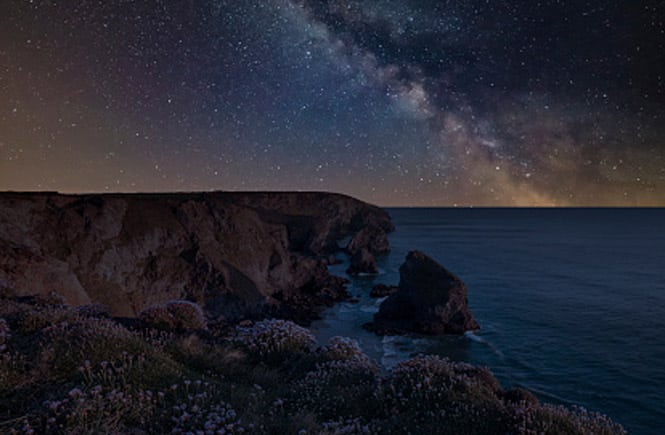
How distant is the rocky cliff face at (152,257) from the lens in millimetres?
26797

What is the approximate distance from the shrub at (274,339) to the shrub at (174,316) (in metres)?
1.39

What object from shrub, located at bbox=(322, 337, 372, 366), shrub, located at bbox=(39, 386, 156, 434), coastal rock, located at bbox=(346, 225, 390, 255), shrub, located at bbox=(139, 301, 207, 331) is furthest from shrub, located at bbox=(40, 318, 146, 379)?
coastal rock, located at bbox=(346, 225, 390, 255)

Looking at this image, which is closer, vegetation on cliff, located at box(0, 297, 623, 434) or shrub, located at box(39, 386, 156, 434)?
shrub, located at box(39, 386, 156, 434)

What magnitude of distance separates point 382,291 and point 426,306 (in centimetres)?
1429

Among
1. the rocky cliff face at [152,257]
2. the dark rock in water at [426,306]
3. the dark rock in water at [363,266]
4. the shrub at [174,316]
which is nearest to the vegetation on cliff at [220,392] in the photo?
the shrub at [174,316]

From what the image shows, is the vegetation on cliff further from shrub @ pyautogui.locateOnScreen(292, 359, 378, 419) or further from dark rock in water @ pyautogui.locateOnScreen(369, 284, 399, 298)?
dark rock in water @ pyautogui.locateOnScreen(369, 284, 399, 298)

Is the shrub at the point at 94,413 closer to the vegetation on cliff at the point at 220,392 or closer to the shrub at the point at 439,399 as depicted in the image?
the vegetation on cliff at the point at 220,392

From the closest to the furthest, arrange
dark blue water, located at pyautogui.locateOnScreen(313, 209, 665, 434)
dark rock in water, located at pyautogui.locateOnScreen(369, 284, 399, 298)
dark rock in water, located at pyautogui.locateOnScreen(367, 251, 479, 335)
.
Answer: dark blue water, located at pyautogui.locateOnScreen(313, 209, 665, 434) < dark rock in water, located at pyautogui.locateOnScreen(367, 251, 479, 335) < dark rock in water, located at pyautogui.locateOnScreen(369, 284, 399, 298)

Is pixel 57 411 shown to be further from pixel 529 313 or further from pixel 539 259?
pixel 539 259

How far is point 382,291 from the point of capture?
48.3m

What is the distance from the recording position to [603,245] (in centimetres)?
9394

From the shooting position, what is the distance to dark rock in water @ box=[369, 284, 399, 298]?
47.3m

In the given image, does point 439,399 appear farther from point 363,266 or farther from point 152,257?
point 363,266

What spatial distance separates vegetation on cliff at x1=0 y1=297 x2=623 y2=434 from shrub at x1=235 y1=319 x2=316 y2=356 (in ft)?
0.67
